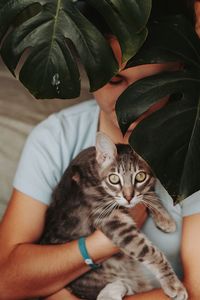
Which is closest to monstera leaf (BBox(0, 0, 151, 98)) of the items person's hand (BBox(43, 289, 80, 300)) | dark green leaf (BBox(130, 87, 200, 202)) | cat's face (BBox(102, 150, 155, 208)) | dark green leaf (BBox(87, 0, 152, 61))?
dark green leaf (BBox(87, 0, 152, 61))

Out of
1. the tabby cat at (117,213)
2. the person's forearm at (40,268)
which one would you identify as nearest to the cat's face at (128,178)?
the tabby cat at (117,213)

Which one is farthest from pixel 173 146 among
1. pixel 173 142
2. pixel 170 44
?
pixel 170 44

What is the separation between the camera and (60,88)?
85 centimetres

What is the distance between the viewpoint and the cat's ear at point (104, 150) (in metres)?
1.00

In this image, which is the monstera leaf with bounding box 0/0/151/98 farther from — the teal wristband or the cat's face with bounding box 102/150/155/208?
the teal wristband

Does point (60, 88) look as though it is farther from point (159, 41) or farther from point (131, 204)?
point (131, 204)

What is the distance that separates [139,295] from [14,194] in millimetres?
327

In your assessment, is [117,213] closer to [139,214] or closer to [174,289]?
[139,214]

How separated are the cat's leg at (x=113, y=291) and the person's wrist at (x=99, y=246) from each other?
53mm

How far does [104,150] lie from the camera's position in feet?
3.32

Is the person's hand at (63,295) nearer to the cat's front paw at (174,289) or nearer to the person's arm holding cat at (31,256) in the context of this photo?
the person's arm holding cat at (31,256)

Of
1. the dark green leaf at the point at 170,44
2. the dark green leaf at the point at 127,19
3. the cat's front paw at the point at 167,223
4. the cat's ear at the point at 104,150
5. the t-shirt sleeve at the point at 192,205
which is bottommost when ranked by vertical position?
the cat's front paw at the point at 167,223

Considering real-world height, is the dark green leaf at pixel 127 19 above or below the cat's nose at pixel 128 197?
above

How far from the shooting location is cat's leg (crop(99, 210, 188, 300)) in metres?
0.98
